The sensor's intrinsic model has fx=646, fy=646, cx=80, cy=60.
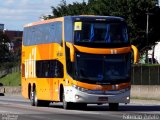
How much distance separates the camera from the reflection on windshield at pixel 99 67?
28.8 m

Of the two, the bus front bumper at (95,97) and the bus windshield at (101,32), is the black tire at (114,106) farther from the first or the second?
the bus windshield at (101,32)

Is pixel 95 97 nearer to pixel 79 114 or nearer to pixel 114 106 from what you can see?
pixel 114 106

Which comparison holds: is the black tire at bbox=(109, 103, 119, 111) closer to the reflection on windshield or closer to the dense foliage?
the reflection on windshield

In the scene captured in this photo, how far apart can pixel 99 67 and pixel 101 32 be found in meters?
1.59

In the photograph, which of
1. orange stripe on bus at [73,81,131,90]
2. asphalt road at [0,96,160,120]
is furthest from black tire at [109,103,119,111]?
orange stripe on bus at [73,81,131,90]

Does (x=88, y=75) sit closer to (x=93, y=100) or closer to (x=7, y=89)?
(x=93, y=100)

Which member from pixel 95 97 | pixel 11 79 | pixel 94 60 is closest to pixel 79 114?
pixel 95 97

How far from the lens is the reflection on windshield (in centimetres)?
2875

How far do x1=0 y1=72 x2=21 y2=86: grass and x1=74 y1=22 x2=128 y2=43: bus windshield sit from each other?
6715 cm

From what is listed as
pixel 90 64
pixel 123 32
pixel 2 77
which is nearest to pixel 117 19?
pixel 123 32

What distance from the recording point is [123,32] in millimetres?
29266

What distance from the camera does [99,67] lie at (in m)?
28.8

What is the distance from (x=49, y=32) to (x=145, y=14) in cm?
5185

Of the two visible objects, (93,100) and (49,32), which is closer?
(93,100)
